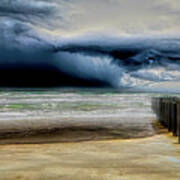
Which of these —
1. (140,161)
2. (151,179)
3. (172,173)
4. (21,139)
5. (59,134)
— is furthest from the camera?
(59,134)

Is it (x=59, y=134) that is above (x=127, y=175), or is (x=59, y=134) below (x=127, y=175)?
below

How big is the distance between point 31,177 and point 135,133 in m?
8.21

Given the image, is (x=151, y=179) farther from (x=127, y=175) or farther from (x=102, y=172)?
(x=102, y=172)

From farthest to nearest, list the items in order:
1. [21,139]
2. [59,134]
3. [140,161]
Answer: [59,134] → [21,139] → [140,161]

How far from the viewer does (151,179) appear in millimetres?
3035

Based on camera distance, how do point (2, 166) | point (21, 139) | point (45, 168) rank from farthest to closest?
point (21, 139), point (2, 166), point (45, 168)

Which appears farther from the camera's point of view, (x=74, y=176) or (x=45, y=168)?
(x=45, y=168)

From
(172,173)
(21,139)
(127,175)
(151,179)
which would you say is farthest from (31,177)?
(21,139)

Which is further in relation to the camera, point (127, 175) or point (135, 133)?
point (135, 133)

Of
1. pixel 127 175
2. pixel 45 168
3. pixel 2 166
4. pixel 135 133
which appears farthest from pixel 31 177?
pixel 135 133

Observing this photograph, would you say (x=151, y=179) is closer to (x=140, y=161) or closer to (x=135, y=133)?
(x=140, y=161)

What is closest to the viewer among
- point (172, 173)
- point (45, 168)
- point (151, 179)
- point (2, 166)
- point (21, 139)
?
point (151, 179)

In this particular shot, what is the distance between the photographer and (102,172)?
3365mm

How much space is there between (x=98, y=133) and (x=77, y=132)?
958 millimetres
